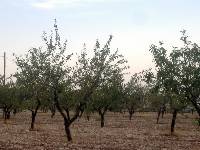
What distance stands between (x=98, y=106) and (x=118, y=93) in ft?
11.6

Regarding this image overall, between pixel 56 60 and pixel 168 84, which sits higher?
pixel 56 60

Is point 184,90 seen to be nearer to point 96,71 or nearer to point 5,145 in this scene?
point 96,71

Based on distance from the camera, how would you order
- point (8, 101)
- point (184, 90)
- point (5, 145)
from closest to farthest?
point (184, 90) < point (5, 145) < point (8, 101)

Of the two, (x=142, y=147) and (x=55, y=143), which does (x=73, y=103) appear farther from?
(x=142, y=147)

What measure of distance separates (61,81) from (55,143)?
585 centimetres

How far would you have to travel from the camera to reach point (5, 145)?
32.7 m

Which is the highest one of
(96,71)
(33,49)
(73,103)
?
(33,49)

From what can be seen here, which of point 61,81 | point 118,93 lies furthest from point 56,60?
point 118,93

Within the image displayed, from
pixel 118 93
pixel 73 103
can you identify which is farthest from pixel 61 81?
pixel 118 93

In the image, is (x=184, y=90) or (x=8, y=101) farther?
(x=8, y=101)

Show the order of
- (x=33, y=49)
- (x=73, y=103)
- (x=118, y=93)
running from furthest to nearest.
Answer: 1. (x=118, y=93)
2. (x=33, y=49)
3. (x=73, y=103)

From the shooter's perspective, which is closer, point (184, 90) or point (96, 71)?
point (184, 90)

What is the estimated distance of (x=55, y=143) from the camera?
35.3m

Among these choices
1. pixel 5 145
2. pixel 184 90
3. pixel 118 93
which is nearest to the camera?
pixel 184 90
